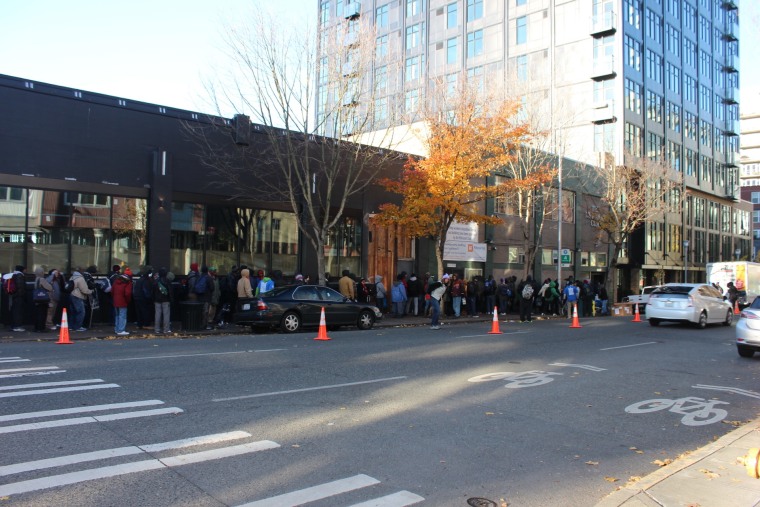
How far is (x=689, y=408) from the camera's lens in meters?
8.77

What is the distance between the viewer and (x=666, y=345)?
16406 millimetres

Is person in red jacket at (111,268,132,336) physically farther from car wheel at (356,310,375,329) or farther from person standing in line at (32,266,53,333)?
car wheel at (356,310,375,329)

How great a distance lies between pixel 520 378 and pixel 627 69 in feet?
135

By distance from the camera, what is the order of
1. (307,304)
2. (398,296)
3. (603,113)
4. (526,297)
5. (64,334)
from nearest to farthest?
(64,334)
(307,304)
(526,297)
(398,296)
(603,113)

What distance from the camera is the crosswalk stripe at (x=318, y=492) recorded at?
15.3 ft

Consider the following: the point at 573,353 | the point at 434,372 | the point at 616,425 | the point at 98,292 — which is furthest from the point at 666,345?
the point at 98,292

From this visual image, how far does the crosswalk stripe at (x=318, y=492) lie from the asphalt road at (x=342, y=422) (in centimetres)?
2

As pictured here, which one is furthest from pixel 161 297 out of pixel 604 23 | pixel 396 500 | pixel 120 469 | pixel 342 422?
pixel 604 23

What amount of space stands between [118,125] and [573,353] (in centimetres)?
1550

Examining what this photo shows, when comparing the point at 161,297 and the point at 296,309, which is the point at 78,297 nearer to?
the point at 161,297

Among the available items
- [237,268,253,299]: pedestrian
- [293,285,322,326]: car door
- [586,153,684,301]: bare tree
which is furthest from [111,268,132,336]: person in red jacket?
[586,153,684,301]: bare tree

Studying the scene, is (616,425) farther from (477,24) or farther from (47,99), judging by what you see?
(477,24)

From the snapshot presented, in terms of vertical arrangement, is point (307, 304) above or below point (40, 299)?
below

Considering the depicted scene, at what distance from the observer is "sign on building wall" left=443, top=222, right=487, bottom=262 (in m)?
29.5
